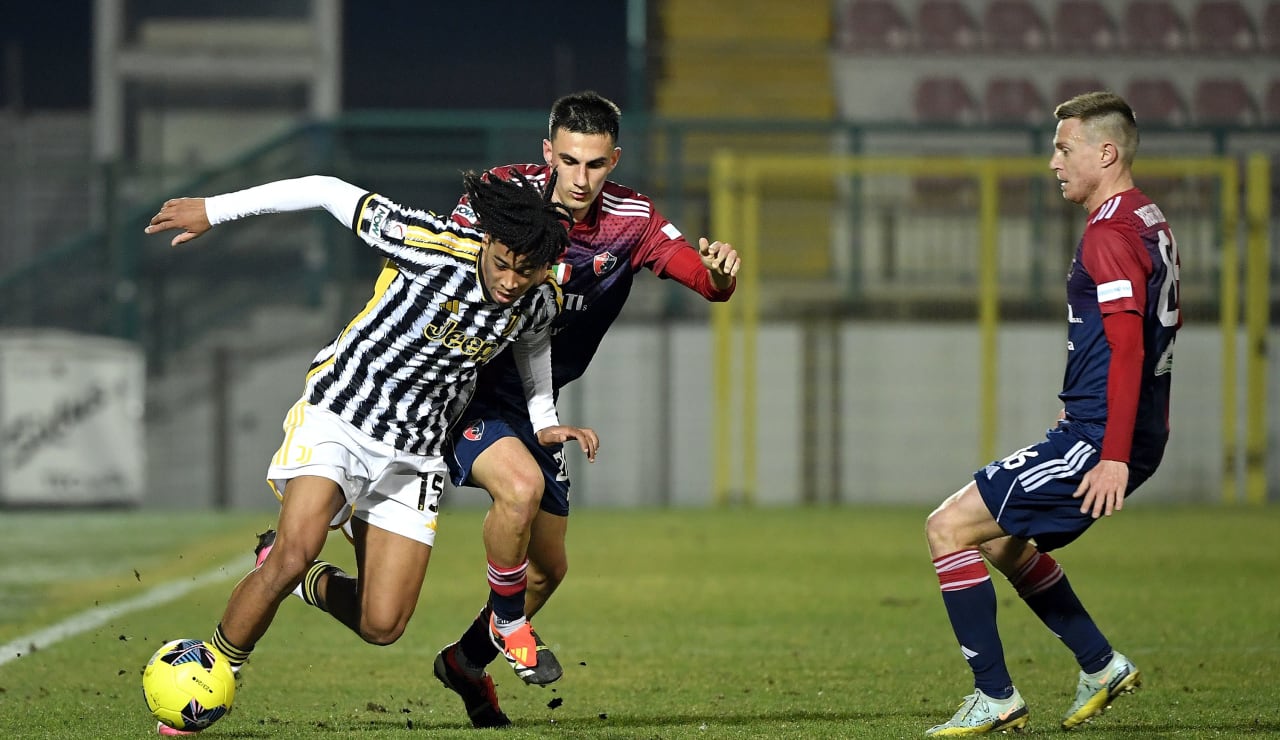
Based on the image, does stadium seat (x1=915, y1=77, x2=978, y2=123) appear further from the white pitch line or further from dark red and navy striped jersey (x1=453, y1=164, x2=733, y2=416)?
dark red and navy striped jersey (x1=453, y1=164, x2=733, y2=416)

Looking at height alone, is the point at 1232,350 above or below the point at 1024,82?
below

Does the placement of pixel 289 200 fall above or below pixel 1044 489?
above

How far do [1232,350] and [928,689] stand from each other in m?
10.8

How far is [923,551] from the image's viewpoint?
1093 centimetres

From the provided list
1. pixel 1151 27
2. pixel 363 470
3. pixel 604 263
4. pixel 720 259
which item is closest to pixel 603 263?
pixel 604 263

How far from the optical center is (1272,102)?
56.2 feet

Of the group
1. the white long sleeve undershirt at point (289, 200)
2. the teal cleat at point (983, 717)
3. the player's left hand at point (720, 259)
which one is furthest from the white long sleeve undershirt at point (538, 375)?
the teal cleat at point (983, 717)

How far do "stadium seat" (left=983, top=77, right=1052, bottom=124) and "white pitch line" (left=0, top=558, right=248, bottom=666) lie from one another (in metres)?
9.99

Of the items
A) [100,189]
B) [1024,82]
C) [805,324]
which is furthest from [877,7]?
[100,189]

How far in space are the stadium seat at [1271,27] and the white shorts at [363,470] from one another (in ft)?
46.1

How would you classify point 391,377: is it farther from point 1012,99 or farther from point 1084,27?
point 1084,27

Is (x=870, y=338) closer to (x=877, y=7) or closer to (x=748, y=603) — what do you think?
(x=877, y=7)

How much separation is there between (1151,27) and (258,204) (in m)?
14.2

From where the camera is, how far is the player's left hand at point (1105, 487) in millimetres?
4586
